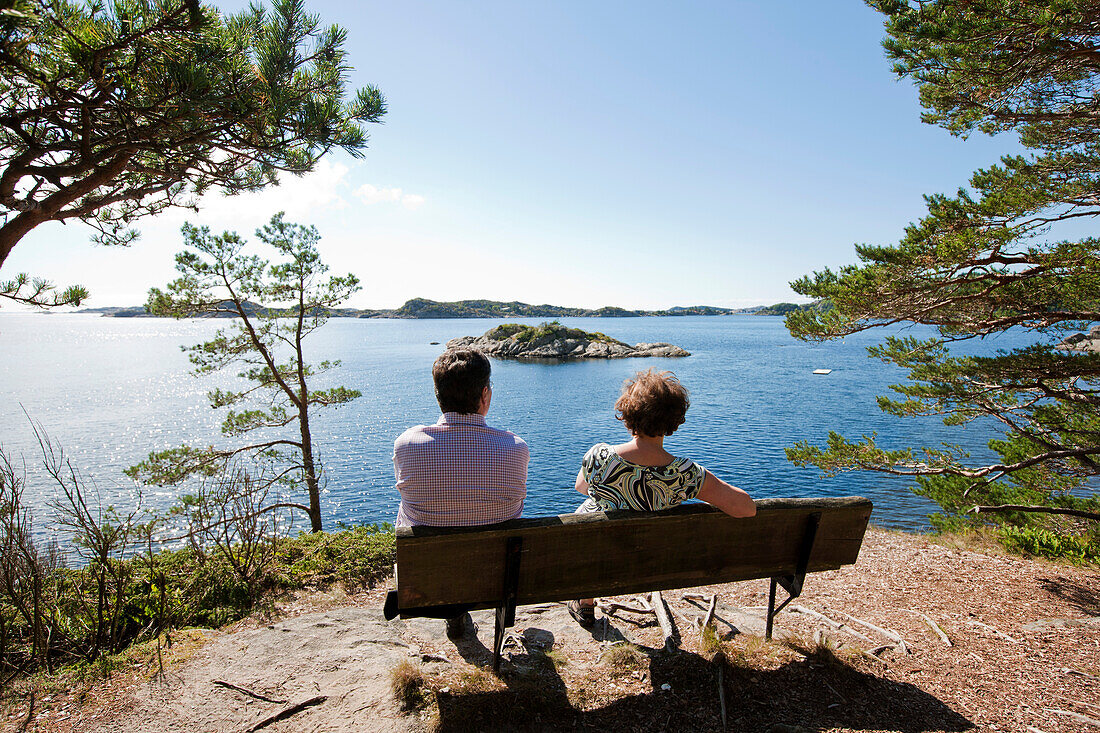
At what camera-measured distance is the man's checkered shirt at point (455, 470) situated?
2645 millimetres

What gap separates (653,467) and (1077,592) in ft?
17.2

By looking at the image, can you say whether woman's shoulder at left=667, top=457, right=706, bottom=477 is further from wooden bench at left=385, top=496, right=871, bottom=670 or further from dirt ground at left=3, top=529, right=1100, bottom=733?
dirt ground at left=3, top=529, right=1100, bottom=733

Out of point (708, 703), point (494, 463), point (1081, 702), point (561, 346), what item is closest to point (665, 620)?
point (708, 703)

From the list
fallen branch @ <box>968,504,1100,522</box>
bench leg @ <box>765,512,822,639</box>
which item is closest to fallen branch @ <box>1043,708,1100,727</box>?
bench leg @ <box>765,512,822,639</box>

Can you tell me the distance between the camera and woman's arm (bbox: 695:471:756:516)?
2756mm

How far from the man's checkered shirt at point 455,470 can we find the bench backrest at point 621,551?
15cm

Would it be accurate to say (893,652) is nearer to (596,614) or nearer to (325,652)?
(596,614)

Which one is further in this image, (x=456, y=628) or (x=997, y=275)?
(x=997, y=275)

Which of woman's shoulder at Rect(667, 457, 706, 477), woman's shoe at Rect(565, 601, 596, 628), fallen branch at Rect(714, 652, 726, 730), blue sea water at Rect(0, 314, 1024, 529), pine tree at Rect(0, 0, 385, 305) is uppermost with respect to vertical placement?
pine tree at Rect(0, 0, 385, 305)

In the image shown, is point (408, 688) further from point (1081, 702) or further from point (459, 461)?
point (1081, 702)

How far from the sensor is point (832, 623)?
3896 millimetres

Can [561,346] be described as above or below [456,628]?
below

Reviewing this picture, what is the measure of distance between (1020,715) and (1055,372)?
195 inches

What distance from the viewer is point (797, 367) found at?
51.5 meters
